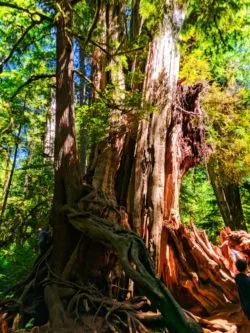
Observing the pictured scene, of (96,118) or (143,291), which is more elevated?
(96,118)

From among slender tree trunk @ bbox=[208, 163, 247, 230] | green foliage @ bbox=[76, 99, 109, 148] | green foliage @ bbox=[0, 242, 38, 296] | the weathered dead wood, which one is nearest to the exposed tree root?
the weathered dead wood

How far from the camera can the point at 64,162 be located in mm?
6090

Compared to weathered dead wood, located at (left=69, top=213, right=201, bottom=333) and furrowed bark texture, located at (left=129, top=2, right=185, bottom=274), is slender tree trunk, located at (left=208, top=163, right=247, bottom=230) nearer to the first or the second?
furrowed bark texture, located at (left=129, top=2, right=185, bottom=274)

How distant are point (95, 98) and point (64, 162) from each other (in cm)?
249

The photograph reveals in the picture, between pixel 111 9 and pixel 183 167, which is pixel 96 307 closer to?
pixel 183 167

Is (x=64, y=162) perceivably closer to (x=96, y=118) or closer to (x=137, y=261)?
(x=96, y=118)

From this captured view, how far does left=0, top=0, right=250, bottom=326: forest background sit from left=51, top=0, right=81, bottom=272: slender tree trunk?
0.78 ft

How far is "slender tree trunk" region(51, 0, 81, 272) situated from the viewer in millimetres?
6051

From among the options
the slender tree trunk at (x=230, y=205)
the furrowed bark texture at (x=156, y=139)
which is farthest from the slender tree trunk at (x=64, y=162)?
the slender tree trunk at (x=230, y=205)

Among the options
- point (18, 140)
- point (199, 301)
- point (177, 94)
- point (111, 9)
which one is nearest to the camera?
point (199, 301)

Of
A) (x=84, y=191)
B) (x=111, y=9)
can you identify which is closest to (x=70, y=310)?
(x=84, y=191)

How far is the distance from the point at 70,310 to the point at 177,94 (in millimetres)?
5027

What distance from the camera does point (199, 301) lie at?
657 centimetres

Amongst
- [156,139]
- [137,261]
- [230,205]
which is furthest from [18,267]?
[230,205]
